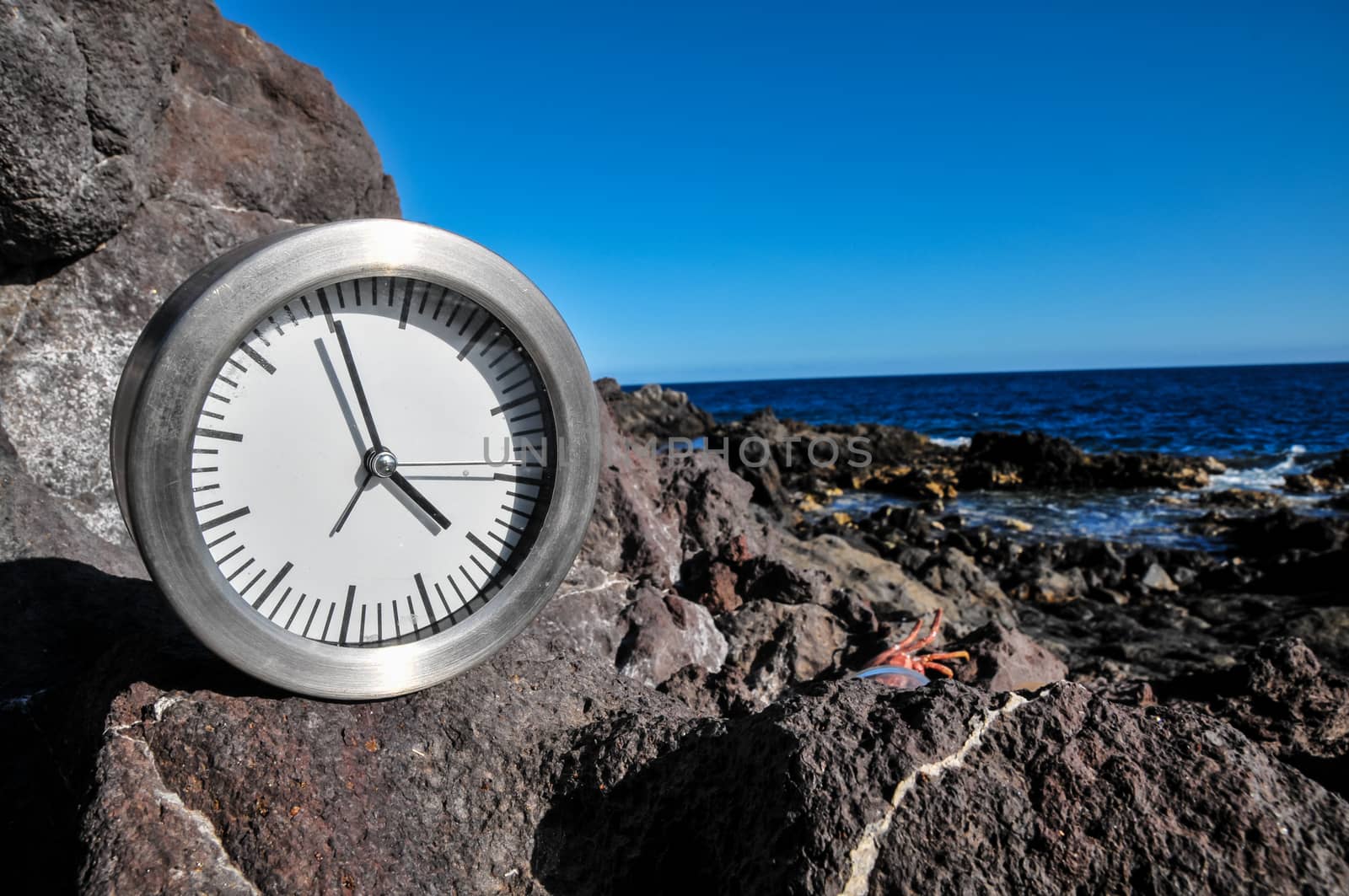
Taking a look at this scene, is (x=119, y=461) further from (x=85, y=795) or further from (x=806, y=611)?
(x=806, y=611)

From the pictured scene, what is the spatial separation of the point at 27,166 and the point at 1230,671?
14.1ft

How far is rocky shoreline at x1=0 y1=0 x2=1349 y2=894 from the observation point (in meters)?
1.50

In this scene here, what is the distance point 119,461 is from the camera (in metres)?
1.83

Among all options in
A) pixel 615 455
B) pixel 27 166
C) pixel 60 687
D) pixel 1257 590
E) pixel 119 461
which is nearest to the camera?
pixel 119 461

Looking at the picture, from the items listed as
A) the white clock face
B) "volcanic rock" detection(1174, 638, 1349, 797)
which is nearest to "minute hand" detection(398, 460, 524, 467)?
the white clock face

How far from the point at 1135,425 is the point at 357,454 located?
40.0 metres

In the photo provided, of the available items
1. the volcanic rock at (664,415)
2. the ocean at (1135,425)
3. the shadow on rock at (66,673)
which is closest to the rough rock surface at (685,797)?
the shadow on rock at (66,673)

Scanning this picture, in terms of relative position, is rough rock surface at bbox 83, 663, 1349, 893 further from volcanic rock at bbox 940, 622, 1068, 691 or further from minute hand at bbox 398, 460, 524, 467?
volcanic rock at bbox 940, 622, 1068, 691

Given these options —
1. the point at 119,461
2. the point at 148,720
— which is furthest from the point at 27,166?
the point at 148,720

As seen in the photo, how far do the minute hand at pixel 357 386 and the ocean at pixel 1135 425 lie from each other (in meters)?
14.1

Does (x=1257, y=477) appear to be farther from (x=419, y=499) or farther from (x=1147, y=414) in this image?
(x=419, y=499)

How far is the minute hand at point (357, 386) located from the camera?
6.55 ft

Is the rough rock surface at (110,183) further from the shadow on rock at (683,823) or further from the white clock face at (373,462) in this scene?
the shadow on rock at (683,823)

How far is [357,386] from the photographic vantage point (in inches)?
79.4
